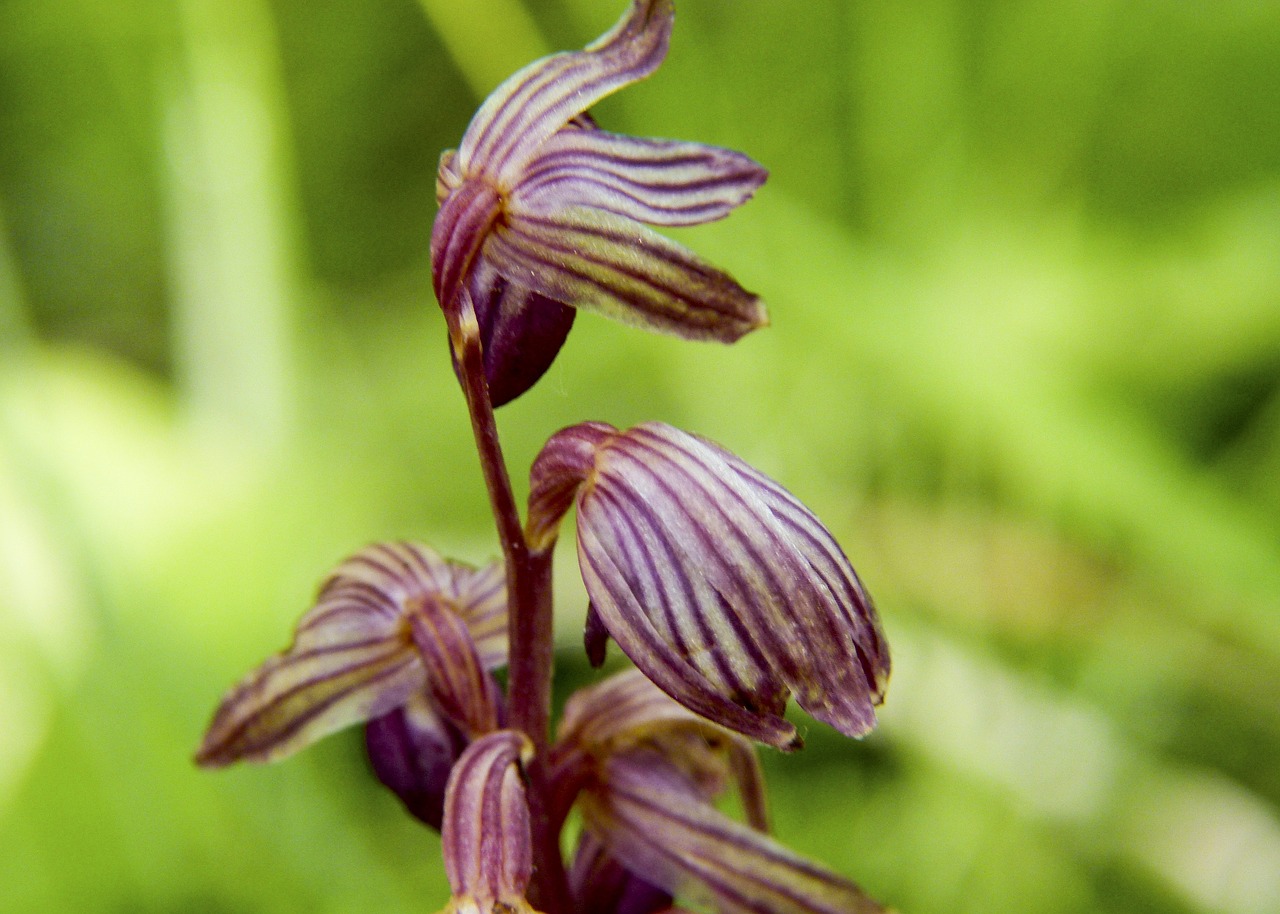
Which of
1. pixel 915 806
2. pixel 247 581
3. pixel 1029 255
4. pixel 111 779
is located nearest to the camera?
pixel 111 779

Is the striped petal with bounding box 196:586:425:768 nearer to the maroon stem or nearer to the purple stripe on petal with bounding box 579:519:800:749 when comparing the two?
the maroon stem

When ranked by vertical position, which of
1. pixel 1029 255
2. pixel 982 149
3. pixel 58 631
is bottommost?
pixel 58 631

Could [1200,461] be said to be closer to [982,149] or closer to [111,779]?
[982,149]

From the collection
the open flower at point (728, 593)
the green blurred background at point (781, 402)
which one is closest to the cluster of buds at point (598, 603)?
the open flower at point (728, 593)

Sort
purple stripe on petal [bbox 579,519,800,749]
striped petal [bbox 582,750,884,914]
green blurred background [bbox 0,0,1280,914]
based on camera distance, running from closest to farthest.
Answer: purple stripe on petal [bbox 579,519,800,749] → striped petal [bbox 582,750,884,914] → green blurred background [bbox 0,0,1280,914]

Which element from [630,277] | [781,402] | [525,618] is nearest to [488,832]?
[525,618]

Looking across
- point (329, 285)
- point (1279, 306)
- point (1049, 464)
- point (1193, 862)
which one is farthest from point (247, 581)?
point (1279, 306)

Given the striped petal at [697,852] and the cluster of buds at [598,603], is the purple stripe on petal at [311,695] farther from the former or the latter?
the striped petal at [697,852]

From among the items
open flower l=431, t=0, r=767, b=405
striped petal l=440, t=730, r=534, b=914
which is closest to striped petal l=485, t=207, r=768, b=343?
open flower l=431, t=0, r=767, b=405
